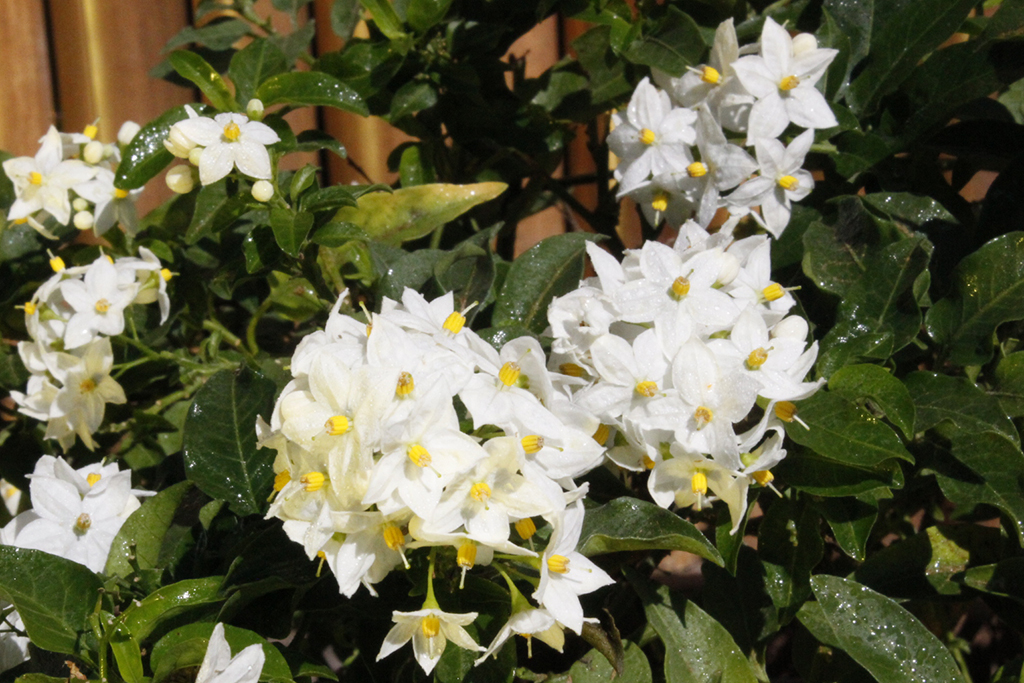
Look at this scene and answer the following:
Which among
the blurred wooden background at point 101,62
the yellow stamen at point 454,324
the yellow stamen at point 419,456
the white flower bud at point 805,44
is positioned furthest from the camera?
the blurred wooden background at point 101,62

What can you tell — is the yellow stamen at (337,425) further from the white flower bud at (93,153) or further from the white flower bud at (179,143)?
the white flower bud at (93,153)

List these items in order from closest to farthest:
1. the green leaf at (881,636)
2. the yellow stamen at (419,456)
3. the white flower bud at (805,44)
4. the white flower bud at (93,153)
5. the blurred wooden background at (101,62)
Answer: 1. the yellow stamen at (419,456)
2. the green leaf at (881,636)
3. the white flower bud at (805,44)
4. the white flower bud at (93,153)
5. the blurred wooden background at (101,62)

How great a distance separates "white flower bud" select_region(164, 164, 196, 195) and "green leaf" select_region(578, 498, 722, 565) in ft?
1.80

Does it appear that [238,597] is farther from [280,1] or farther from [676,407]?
[280,1]

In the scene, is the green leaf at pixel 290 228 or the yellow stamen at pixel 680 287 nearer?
the yellow stamen at pixel 680 287

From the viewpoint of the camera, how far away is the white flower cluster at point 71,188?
1014 millimetres

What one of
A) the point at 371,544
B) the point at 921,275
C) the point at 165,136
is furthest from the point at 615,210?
the point at 371,544

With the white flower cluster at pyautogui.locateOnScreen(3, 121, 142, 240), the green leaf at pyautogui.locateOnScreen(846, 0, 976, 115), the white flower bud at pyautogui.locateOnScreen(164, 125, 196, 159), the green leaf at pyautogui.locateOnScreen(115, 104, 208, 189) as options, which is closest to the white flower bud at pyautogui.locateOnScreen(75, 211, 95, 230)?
the white flower cluster at pyautogui.locateOnScreen(3, 121, 142, 240)

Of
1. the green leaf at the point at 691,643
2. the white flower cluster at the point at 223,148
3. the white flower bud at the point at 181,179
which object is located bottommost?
the green leaf at the point at 691,643

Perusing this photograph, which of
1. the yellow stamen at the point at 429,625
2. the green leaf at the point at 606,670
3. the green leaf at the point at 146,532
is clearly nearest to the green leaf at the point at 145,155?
the green leaf at the point at 146,532

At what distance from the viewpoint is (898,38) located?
3.30 ft

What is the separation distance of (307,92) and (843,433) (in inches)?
27.5

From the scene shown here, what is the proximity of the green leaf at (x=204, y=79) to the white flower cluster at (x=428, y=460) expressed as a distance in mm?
Result: 460

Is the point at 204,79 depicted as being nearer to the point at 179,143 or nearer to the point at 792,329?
the point at 179,143
